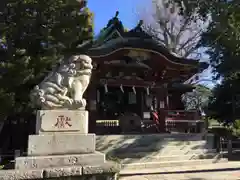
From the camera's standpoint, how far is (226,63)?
15602mm

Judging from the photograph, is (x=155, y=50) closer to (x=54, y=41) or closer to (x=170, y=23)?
(x=54, y=41)

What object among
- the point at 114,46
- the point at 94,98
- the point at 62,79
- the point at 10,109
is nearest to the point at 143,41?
the point at 114,46

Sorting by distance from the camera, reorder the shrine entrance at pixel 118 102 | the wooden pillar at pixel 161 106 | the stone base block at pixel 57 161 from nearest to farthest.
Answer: the stone base block at pixel 57 161 → the wooden pillar at pixel 161 106 → the shrine entrance at pixel 118 102

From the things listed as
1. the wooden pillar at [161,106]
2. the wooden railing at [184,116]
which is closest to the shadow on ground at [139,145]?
the wooden pillar at [161,106]

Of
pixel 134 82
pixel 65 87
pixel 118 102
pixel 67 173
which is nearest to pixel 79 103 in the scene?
pixel 65 87

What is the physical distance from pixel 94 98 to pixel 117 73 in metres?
Answer: 2.28

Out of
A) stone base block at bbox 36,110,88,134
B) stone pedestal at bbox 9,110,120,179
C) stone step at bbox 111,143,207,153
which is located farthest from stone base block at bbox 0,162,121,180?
stone step at bbox 111,143,207,153

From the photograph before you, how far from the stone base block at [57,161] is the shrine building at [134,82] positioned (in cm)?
849

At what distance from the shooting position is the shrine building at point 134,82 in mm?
13945

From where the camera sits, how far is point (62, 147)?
482 cm

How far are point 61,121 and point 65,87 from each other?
27.5 inches

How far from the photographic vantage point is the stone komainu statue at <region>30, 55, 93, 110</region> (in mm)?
4988

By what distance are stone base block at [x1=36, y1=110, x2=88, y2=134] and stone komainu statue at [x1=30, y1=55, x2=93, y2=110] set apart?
127 mm

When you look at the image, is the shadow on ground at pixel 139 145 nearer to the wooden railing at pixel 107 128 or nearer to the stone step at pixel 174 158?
the stone step at pixel 174 158
